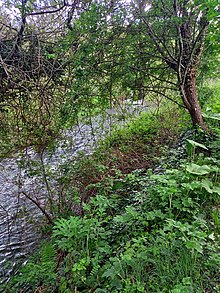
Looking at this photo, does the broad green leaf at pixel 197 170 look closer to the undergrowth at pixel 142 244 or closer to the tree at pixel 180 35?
the undergrowth at pixel 142 244

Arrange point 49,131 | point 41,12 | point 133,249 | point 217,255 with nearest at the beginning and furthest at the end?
1. point 217,255
2. point 133,249
3. point 41,12
4. point 49,131

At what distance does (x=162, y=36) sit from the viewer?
3.55m

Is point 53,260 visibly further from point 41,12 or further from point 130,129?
point 130,129

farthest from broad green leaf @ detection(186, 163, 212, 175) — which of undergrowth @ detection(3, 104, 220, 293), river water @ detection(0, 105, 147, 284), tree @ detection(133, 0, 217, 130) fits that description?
river water @ detection(0, 105, 147, 284)


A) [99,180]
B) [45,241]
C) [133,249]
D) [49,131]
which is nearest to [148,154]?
[99,180]

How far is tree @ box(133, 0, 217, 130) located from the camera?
321 cm

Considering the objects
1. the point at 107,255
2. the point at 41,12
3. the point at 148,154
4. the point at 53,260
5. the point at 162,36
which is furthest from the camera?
the point at 148,154

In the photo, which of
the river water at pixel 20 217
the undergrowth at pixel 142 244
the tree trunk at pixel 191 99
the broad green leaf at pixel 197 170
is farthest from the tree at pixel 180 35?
the broad green leaf at pixel 197 170

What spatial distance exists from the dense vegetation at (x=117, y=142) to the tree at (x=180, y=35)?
2 centimetres

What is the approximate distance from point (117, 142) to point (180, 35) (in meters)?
2.24

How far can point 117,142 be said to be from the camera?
4.82 meters

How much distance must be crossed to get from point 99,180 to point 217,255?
1.95 meters

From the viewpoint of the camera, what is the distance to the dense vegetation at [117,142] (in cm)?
179

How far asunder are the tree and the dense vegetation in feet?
0.06
